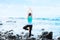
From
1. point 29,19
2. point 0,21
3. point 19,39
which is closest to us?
point 29,19

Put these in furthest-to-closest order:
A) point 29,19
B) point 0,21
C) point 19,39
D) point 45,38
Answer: point 0,21 → point 19,39 → point 45,38 → point 29,19

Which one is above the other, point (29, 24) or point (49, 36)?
point (29, 24)

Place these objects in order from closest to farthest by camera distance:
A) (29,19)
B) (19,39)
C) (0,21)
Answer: (29,19) → (19,39) → (0,21)

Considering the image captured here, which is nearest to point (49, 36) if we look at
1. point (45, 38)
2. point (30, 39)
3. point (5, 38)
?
point (45, 38)

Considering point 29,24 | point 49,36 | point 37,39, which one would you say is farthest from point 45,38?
point 29,24

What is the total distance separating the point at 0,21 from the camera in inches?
367

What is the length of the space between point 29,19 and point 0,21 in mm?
5657

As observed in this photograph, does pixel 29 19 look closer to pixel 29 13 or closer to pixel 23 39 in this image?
pixel 29 13

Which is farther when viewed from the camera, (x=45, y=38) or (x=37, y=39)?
(x=37, y=39)

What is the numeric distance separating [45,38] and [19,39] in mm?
730

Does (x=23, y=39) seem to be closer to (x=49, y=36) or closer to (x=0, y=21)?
(x=49, y=36)

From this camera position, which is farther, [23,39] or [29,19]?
[23,39]

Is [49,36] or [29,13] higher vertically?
[29,13]

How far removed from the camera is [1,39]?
4.89 m
